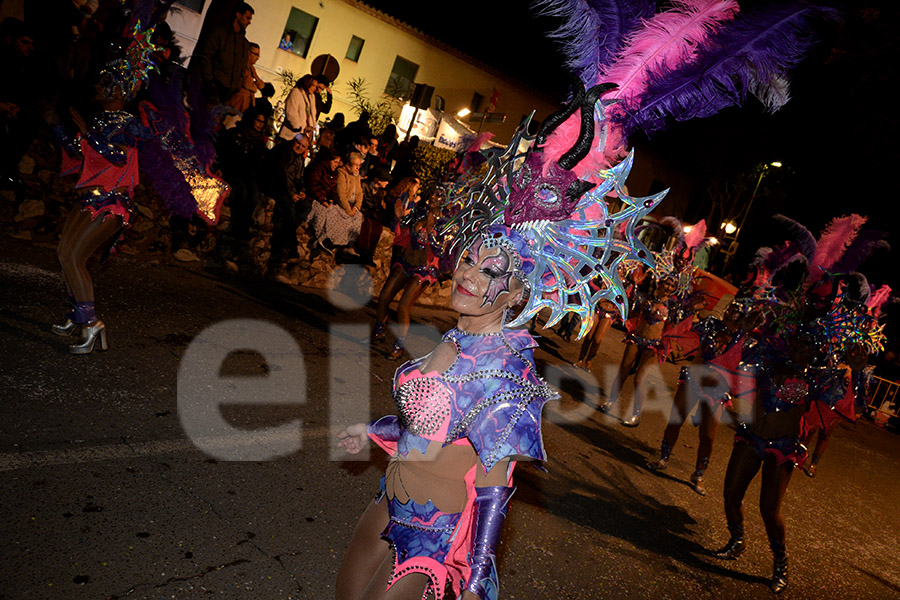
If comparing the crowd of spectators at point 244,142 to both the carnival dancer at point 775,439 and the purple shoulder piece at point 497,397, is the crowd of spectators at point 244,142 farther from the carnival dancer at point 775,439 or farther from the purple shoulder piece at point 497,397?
the purple shoulder piece at point 497,397

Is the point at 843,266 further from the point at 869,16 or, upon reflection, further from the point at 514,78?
the point at 514,78

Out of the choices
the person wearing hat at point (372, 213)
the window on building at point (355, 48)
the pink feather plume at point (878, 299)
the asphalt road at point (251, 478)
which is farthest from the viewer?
the window on building at point (355, 48)

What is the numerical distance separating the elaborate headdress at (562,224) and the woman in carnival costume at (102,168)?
3.32m

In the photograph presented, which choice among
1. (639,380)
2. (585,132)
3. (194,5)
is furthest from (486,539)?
(194,5)

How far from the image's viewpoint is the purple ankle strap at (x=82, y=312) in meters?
4.42

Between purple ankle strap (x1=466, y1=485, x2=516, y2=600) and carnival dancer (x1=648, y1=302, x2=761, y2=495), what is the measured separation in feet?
15.5

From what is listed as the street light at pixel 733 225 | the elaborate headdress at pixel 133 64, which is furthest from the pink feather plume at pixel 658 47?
the street light at pixel 733 225

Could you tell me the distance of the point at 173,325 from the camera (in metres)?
5.73

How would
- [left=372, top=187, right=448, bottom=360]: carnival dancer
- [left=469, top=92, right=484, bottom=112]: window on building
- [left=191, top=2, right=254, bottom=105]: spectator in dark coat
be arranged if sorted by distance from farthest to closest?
[left=469, top=92, right=484, bottom=112]: window on building, [left=191, top=2, right=254, bottom=105]: spectator in dark coat, [left=372, top=187, right=448, bottom=360]: carnival dancer

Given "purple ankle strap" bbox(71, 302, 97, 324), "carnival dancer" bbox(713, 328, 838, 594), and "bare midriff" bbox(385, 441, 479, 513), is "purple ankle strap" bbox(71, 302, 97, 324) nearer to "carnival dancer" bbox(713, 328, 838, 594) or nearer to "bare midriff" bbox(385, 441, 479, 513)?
"bare midriff" bbox(385, 441, 479, 513)

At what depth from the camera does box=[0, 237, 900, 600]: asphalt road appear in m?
2.91

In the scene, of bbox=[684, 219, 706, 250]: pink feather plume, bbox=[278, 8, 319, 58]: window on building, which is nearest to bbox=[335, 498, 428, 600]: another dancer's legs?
bbox=[684, 219, 706, 250]: pink feather plume

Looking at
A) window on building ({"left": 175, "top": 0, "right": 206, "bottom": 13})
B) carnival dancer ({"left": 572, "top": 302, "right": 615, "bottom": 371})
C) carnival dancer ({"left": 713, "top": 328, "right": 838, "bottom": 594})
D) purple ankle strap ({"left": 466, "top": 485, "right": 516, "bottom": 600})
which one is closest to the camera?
purple ankle strap ({"left": 466, "top": 485, "right": 516, "bottom": 600})

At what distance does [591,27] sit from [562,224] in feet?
3.30
